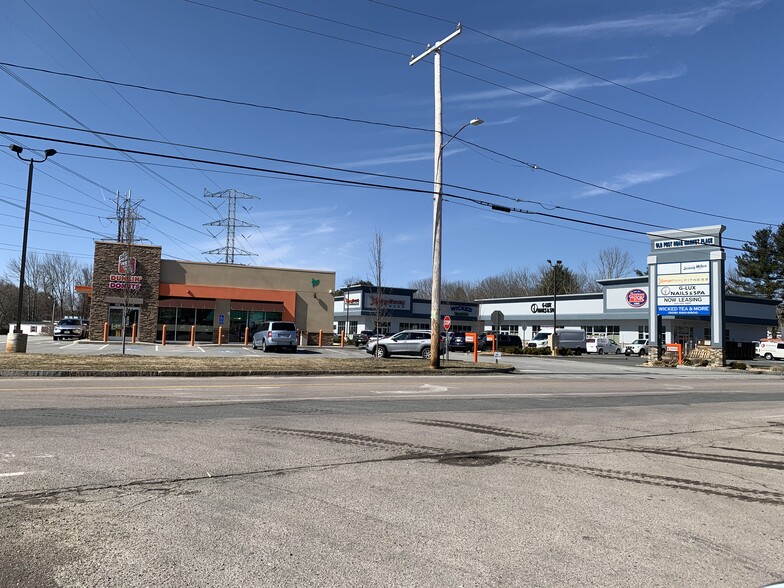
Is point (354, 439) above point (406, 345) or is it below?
below

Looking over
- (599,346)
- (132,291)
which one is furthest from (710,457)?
(599,346)

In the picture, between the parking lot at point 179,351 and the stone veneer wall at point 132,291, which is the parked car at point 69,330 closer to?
the parking lot at point 179,351

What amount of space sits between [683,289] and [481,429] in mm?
33548

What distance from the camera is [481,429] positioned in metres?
9.55

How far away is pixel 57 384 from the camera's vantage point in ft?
48.1

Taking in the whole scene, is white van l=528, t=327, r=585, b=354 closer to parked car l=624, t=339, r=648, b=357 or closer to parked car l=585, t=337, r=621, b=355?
parked car l=585, t=337, r=621, b=355

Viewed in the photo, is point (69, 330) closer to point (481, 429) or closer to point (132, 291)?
point (132, 291)

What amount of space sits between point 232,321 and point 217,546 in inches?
1547

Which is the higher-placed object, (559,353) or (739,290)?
(739,290)

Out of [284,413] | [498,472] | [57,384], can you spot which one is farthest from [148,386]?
[498,472]

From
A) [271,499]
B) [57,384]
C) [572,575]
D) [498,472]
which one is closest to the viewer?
[572,575]

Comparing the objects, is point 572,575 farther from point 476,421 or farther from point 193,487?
point 476,421

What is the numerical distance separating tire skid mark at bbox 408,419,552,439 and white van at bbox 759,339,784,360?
58.3 meters

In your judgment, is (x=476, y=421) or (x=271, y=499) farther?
(x=476, y=421)
